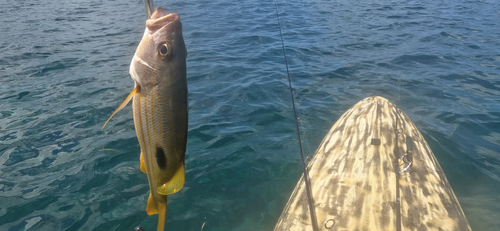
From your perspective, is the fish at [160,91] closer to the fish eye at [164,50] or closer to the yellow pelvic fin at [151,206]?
the fish eye at [164,50]

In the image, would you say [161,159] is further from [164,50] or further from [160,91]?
[164,50]

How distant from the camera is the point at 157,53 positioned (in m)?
1.80

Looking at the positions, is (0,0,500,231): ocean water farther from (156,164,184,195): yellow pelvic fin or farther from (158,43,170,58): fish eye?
(158,43,170,58): fish eye

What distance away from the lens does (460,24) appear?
12.9 metres

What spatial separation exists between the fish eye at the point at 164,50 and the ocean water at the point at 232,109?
260 cm

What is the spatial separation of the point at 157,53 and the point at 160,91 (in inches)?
8.0

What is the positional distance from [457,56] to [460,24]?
4.43 m

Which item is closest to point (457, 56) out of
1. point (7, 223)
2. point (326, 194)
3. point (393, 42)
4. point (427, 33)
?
point (393, 42)

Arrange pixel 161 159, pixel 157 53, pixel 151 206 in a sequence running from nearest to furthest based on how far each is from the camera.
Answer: pixel 157 53, pixel 161 159, pixel 151 206

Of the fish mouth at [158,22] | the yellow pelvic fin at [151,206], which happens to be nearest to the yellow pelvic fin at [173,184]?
the yellow pelvic fin at [151,206]

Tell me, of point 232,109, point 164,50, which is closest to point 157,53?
point 164,50

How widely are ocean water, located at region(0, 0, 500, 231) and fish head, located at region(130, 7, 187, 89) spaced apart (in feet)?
8.26

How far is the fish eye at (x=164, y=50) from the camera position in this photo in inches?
70.9

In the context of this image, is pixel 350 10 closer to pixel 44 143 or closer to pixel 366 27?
pixel 366 27
